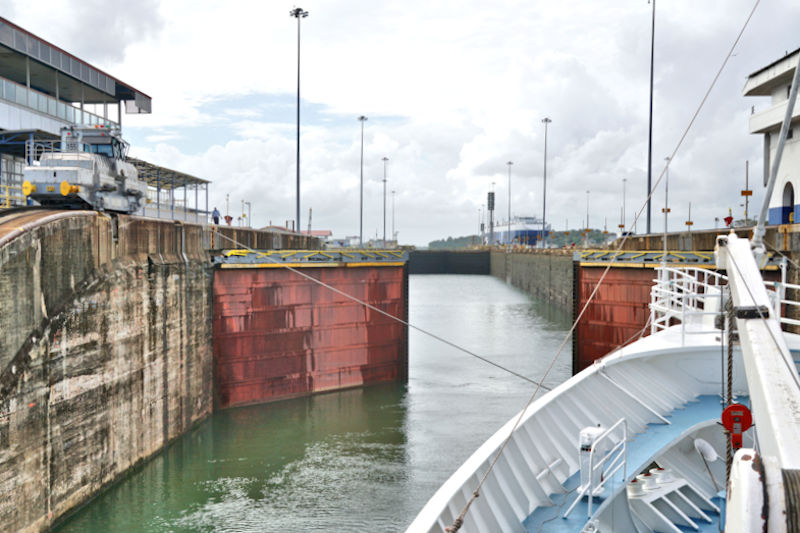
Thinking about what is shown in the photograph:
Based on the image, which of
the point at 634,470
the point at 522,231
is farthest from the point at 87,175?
the point at 522,231

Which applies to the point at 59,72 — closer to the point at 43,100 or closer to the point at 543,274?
the point at 43,100

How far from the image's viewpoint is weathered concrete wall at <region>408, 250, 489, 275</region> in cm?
12150

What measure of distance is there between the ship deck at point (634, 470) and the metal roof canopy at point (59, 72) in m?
32.2

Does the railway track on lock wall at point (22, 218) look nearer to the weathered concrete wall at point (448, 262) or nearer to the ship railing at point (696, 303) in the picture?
the ship railing at point (696, 303)

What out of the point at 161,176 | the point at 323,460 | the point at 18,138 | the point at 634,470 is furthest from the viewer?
the point at 161,176

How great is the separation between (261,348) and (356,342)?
4283mm

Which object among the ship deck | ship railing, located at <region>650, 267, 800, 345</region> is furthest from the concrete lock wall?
ship railing, located at <region>650, 267, 800, 345</region>

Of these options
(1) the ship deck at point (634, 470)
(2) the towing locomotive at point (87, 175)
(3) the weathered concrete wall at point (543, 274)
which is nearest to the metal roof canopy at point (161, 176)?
(2) the towing locomotive at point (87, 175)

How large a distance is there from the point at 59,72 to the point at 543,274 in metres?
50.1

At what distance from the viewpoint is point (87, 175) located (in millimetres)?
19266

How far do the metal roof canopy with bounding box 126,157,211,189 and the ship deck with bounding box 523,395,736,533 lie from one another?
2630cm

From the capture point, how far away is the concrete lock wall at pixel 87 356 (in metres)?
12.3

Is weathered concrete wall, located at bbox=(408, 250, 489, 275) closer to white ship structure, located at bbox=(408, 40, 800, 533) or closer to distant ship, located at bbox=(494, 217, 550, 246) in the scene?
distant ship, located at bbox=(494, 217, 550, 246)

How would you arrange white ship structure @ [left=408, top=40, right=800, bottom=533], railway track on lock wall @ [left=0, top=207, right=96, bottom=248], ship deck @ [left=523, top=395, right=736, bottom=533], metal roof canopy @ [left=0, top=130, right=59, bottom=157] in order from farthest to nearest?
metal roof canopy @ [left=0, top=130, right=59, bottom=157] < railway track on lock wall @ [left=0, top=207, right=96, bottom=248] < ship deck @ [left=523, top=395, right=736, bottom=533] < white ship structure @ [left=408, top=40, right=800, bottom=533]
